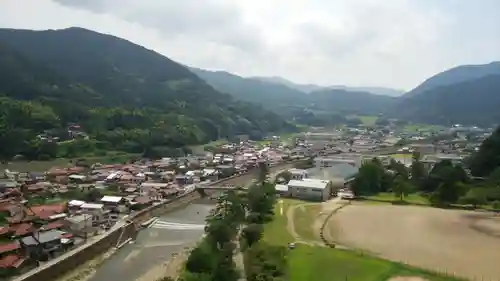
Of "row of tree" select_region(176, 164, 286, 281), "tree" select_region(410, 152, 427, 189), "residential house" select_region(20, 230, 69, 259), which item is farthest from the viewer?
"tree" select_region(410, 152, 427, 189)

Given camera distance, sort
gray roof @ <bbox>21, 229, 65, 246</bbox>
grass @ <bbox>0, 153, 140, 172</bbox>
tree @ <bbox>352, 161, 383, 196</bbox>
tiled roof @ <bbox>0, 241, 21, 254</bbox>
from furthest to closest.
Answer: grass @ <bbox>0, 153, 140, 172</bbox>, tree @ <bbox>352, 161, 383, 196</bbox>, gray roof @ <bbox>21, 229, 65, 246</bbox>, tiled roof @ <bbox>0, 241, 21, 254</bbox>

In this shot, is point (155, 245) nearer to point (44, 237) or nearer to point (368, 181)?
point (44, 237)

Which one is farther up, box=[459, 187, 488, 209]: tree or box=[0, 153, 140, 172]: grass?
box=[0, 153, 140, 172]: grass

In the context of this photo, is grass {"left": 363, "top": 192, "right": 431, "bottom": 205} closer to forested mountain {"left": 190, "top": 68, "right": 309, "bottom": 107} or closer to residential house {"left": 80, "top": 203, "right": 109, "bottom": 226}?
residential house {"left": 80, "top": 203, "right": 109, "bottom": 226}

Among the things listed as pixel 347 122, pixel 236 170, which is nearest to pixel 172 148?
pixel 236 170

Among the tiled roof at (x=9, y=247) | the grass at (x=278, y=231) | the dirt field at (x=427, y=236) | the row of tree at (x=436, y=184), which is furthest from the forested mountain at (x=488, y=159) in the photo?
the tiled roof at (x=9, y=247)

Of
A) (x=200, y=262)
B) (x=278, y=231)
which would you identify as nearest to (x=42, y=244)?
(x=200, y=262)

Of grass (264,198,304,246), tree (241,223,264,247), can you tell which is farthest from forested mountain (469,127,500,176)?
tree (241,223,264,247)

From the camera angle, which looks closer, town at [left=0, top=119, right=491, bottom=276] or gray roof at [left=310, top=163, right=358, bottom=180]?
town at [left=0, top=119, right=491, bottom=276]

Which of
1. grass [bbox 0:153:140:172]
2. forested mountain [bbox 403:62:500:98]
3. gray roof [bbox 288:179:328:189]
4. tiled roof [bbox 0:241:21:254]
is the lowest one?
tiled roof [bbox 0:241:21:254]
